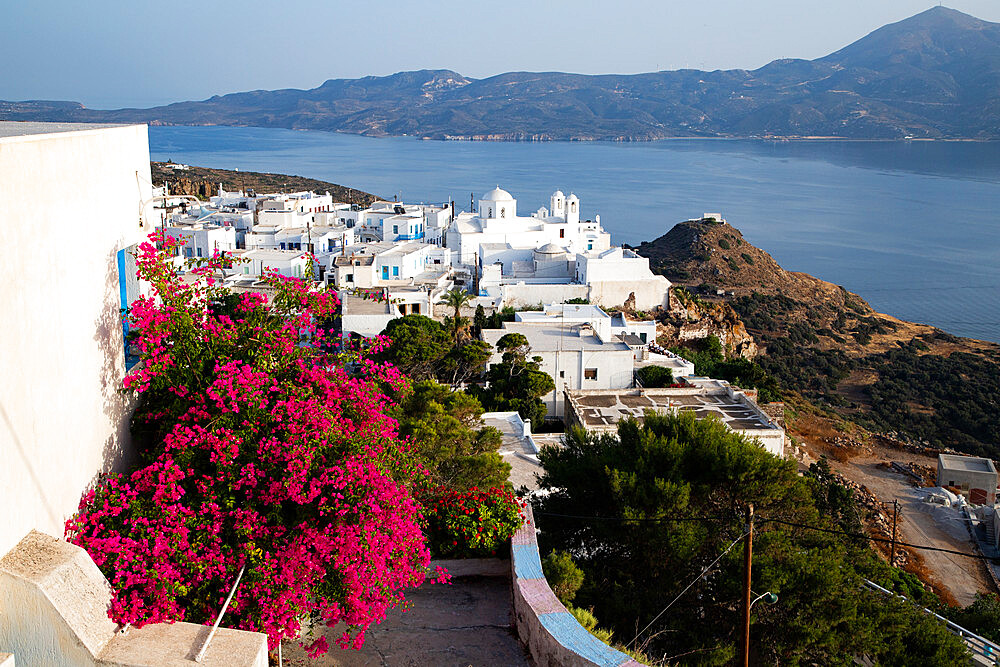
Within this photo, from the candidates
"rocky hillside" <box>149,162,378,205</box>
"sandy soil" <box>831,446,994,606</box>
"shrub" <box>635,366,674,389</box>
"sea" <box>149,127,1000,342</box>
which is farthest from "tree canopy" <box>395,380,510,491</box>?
"rocky hillside" <box>149,162,378,205</box>

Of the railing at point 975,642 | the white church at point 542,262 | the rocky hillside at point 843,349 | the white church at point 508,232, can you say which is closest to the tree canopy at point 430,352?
the white church at point 542,262

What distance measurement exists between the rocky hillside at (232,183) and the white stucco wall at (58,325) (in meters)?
50.7

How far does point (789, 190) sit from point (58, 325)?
111 meters

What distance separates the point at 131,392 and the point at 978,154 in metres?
176

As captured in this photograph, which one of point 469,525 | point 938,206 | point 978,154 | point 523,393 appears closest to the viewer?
point 469,525

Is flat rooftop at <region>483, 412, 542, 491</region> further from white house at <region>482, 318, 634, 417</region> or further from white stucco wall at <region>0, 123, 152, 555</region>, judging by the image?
white stucco wall at <region>0, 123, 152, 555</region>

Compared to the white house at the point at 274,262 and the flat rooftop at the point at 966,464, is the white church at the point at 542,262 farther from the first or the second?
the flat rooftop at the point at 966,464

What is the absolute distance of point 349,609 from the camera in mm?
4551

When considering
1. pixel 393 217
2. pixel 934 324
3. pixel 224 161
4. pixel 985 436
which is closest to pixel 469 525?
pixel 985 436

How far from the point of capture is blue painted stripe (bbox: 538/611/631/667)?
4242 millimetres

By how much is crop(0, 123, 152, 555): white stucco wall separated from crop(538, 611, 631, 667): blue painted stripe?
2.64 meters

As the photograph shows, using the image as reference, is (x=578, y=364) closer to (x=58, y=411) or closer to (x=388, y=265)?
(x=388, y=265)

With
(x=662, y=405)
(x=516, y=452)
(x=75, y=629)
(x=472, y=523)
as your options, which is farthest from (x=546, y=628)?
(x=662, y=405)

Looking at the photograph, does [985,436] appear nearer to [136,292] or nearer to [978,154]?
[136,292]
